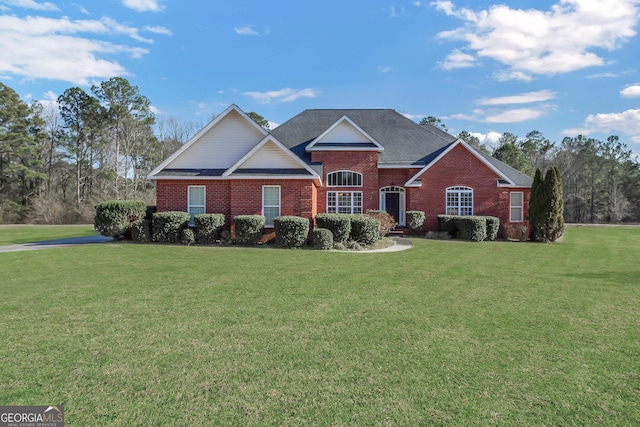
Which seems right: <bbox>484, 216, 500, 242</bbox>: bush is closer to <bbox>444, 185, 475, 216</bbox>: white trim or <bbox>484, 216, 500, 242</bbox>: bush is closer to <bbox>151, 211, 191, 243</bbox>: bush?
<bbox>444, 185, 475, 216</bbox>: white trim

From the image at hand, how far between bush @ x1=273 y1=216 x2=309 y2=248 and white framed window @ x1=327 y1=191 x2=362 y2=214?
7.30 metres

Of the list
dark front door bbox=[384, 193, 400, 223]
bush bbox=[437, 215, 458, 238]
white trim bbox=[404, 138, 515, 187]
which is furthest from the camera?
dark front door bbox=[384, 193, 400, 223]

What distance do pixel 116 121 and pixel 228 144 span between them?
106 feet

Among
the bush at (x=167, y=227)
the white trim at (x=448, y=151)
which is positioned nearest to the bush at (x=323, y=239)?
the bush at (x=167, y=227)

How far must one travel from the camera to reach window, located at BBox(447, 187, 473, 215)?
70.6ft

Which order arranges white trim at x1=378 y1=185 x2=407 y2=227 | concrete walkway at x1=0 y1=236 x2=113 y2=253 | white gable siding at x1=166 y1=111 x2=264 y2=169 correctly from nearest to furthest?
concrete walkway at x1=0 y1=236 x2=113 y2=253 → white gable siding at x1=166 y1=111 x2=264 y2=169 → white trim at x1=378 y1=185 x2=407 y2=227

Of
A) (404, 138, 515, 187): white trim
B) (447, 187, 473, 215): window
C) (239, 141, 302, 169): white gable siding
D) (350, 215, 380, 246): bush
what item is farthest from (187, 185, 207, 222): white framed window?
(447, 187, 473, 215): window

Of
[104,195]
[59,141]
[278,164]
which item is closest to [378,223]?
[278,164]

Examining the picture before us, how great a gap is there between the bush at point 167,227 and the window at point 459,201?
1562 centimetres

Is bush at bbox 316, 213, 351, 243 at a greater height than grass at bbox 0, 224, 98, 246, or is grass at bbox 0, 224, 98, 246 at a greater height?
bush at bbox 316, 213, 351, 243

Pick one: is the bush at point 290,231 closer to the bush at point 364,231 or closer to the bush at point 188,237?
the bush at point 364,231

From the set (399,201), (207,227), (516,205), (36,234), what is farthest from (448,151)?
(36,234)

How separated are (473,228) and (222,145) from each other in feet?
46.9

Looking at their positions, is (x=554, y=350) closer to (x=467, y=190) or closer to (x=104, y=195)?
(x=467, y=190)
